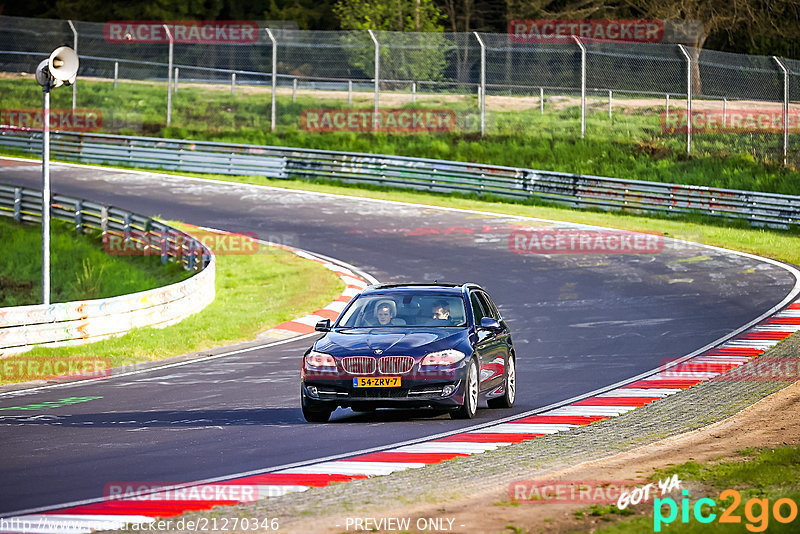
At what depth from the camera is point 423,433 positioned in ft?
37.7

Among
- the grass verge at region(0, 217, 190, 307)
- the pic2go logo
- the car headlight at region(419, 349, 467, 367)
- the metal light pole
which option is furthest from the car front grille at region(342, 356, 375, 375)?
the grass verge at region(0, 217, 190, 307)

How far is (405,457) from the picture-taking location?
401 inches

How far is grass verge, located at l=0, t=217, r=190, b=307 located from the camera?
2642 cm

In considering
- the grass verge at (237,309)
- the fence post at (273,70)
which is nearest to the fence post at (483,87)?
the fence post at (273,70)

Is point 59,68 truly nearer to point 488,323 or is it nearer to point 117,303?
point 117,303

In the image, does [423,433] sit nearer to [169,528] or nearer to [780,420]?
[780,420]

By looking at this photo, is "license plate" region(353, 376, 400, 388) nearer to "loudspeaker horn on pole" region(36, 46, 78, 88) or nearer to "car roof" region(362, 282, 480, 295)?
"car roof" region(362, 282, 480, 295)

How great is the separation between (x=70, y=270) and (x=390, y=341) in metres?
18.0

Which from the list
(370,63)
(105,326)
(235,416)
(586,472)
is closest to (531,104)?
(370,63)

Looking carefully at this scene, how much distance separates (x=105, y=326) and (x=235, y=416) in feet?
20.8

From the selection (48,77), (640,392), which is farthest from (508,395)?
(48,77)

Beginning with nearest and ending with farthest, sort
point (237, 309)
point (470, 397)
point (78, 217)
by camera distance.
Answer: point (470, 397) < point (237, 309) < point (78, 217)

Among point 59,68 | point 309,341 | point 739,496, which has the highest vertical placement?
point 59,68

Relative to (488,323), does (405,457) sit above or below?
below
